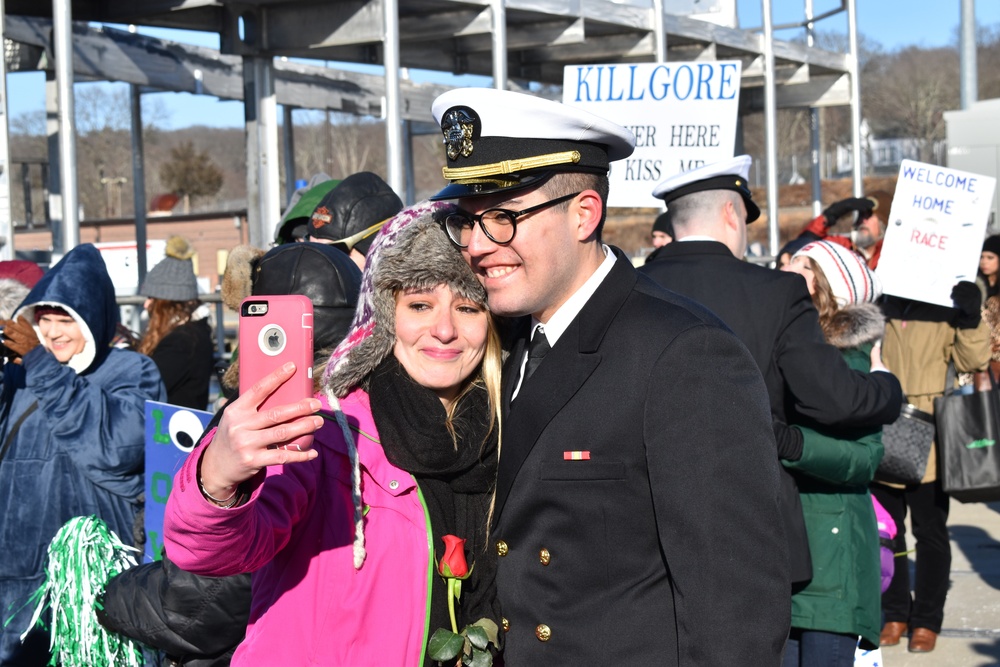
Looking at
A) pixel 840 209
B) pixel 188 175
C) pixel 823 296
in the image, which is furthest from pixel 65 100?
pixel 188 175

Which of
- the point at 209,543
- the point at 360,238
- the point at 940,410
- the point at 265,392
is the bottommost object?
the point at 940,410

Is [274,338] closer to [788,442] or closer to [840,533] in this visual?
[788,442]

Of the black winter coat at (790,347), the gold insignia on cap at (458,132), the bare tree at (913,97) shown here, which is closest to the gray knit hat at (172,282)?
the black winter coat at (790,347)

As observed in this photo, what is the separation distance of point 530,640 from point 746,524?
48 cm

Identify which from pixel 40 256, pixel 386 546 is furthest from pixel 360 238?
pixel 40 256

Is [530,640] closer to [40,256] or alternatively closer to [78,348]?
[78,348]

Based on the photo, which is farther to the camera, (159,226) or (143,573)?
(159,226)

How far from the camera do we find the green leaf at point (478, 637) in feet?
7.93

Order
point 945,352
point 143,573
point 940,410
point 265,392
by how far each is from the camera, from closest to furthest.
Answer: point 265,392 → point 143,573 → point 940,410 → point 945,352

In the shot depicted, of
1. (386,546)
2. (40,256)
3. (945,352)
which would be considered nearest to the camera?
Result: (386,546)

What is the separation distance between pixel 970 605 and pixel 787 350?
14.1 ft

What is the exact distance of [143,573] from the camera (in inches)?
124

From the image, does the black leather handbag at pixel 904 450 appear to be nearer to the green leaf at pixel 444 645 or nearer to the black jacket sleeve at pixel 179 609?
the black jacket sleeve at pixel 179 609

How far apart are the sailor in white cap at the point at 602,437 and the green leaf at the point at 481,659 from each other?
0.27 feet
